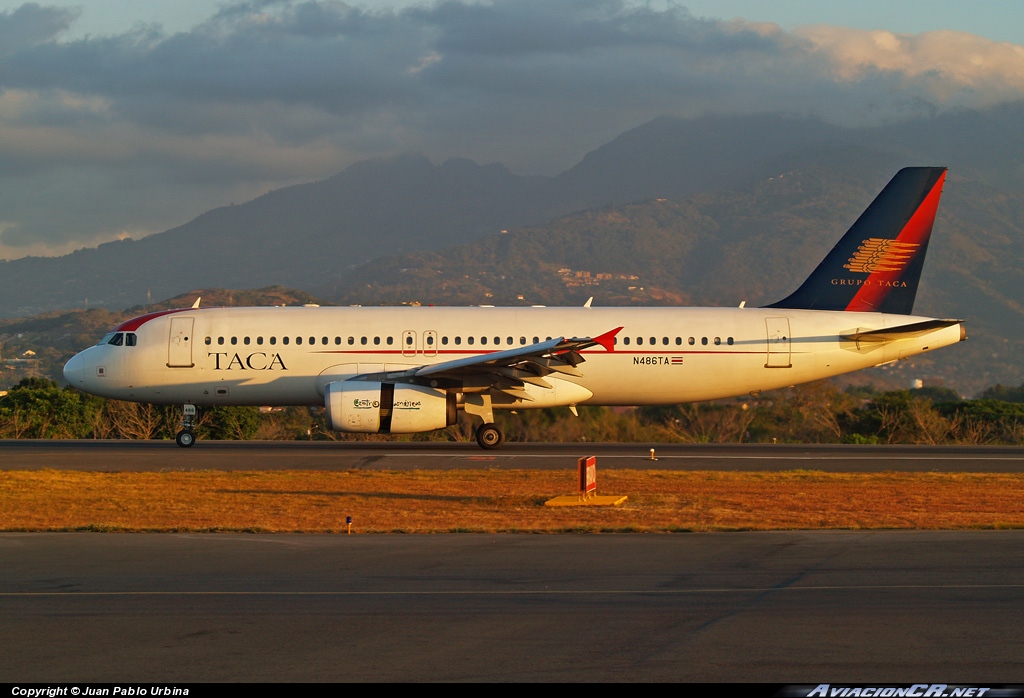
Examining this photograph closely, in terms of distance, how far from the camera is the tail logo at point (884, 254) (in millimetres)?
28172

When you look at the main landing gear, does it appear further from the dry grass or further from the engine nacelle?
the dry grass

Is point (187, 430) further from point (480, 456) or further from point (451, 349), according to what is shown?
point (480, 456)

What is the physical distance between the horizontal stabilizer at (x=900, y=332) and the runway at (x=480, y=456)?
284 cm

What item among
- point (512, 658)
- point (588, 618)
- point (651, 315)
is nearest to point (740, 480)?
point (651, 315)

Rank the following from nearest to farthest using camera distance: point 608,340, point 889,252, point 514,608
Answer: point 514,608 → point 608,340 → point 889,252

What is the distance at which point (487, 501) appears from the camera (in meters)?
16.4

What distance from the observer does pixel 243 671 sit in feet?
22.9

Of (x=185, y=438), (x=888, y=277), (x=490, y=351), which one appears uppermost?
(x=888, y=277)

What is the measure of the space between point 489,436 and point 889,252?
37.6ft

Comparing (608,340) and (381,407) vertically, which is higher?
(608,340)

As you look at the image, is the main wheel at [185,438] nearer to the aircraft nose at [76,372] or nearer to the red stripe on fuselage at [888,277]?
the aircraft nose at [76,372]

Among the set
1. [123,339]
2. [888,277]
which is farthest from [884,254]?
[123,339]

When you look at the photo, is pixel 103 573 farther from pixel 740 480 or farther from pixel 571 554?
pixel 740 480
